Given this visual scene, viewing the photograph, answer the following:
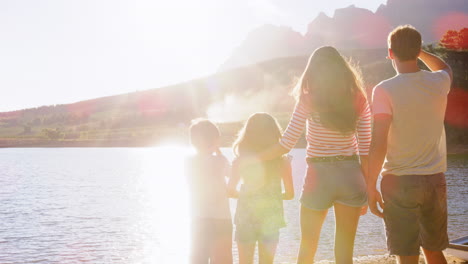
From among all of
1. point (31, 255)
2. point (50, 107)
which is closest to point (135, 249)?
point (31, 255)

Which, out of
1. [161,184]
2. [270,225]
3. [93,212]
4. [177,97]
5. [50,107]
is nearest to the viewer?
A: [270,225]

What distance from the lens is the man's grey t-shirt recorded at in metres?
3.71

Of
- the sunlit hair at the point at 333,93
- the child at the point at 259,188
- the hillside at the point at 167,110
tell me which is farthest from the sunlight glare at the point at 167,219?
the hillside at the point at 167,110

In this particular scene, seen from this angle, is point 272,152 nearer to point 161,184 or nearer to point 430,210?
point 430,210

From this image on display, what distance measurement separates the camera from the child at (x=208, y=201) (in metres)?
4.82

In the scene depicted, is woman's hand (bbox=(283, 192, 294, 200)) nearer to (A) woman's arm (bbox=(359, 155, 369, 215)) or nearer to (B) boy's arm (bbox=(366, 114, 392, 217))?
(A) woman's arm (bbox=(359, 155, 369, 215))

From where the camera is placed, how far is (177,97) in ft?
522

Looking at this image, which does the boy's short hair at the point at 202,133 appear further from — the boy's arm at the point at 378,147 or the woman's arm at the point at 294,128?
the boy's arm at the point at 378,147

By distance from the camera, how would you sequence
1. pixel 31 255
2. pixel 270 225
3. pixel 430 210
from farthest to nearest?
pixel 31 255, pixel 270 225, pixel 430 210

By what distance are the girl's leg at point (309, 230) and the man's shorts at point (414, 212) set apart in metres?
0.56

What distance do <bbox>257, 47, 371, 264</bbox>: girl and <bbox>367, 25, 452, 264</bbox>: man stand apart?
0.55ft

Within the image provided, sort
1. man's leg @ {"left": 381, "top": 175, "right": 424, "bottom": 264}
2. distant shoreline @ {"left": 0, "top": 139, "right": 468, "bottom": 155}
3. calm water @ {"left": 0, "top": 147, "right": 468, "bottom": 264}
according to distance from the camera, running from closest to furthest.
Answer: man's leg @ {"left": 381, "top": 175, "right": 424, "bottom": 264} → calm water @ {"left": 0, "top": 147, "right": 468, "bottom": 264} → distant shoreline @ {"left": 0, "top": 139, "right": 468, "bottom": 155}

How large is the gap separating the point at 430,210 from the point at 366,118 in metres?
0.92

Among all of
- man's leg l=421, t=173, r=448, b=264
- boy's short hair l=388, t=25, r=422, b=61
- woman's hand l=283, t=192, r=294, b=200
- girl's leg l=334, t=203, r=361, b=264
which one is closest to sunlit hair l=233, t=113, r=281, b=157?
woman's hand l=283, t=192, r=294, b=200
